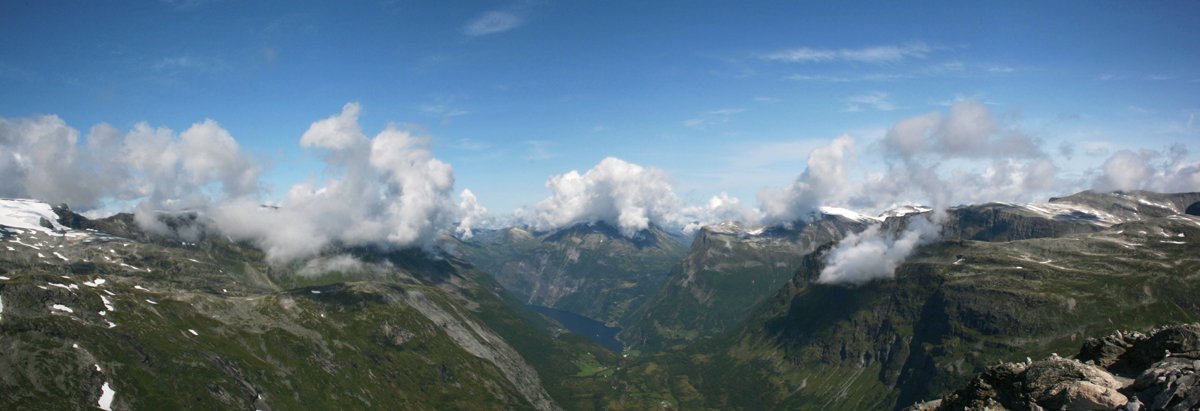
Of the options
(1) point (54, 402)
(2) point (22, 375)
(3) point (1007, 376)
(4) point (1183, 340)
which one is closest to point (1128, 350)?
(4) point (1183, 340)

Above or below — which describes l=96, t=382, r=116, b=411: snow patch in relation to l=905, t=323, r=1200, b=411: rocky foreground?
below

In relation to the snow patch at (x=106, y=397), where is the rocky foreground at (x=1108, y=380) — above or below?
above

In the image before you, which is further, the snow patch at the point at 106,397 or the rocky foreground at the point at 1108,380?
the snow patch at the point at 106,397

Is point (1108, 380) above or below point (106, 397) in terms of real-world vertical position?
above

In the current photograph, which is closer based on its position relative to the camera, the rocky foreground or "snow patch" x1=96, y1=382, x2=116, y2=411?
the rocky foreground

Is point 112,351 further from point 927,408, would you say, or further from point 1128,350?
point 1128,350

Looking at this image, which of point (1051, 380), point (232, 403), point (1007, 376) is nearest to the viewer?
point (1051, 380)

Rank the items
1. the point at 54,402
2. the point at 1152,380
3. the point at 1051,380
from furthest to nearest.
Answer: the point at 54,402 < the point at 1051,380 < the point at 1152,380

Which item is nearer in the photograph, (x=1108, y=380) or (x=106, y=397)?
(x=1108, y=380)
